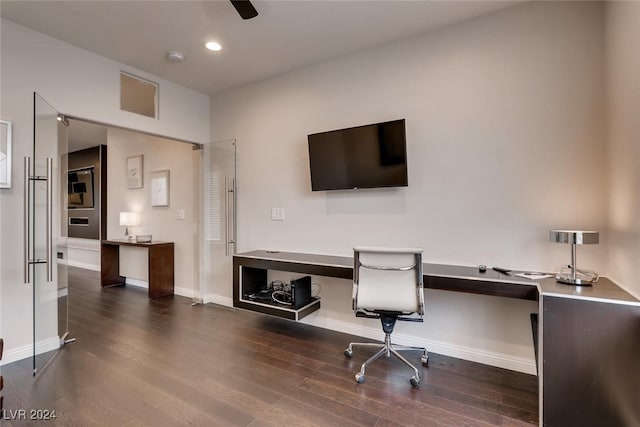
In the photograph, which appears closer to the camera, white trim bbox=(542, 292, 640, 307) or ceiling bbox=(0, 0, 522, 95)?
white trim bbox=(542, 292, 640, 307)

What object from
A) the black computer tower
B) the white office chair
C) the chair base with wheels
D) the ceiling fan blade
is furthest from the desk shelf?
the ceiling fan blade

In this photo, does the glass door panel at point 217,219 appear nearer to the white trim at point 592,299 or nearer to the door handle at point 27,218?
the door handle at point 27,218

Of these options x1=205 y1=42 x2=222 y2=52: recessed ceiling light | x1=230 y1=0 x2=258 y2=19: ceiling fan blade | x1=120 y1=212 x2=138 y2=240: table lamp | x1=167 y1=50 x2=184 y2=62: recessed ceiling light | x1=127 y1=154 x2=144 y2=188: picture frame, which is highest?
x1=205 y1=42 x2=222 y2=52: recessed ceiling light

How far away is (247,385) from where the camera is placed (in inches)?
84.7

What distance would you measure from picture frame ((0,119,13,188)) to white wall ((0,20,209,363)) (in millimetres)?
51

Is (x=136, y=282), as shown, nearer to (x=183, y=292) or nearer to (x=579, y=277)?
(x=183, y=292)

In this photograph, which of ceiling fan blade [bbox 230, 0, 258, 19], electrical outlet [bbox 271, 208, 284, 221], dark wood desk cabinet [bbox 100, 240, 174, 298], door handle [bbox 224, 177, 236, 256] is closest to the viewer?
ceiling fan blade [bbox 230, 0, 258, 19]

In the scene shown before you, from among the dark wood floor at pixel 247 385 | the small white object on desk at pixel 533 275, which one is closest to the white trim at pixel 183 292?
the dark wood floor at pixel 247 385

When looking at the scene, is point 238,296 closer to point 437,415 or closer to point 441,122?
point 437,415

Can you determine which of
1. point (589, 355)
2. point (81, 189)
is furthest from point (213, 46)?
point (81, 189)

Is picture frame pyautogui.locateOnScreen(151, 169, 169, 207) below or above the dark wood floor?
above

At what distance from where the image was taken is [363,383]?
2.18 meters

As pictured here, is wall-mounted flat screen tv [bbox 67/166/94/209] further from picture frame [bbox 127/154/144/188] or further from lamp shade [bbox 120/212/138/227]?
lamp shade [bbox 120/212/138/227]

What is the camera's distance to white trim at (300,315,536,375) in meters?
2.36
